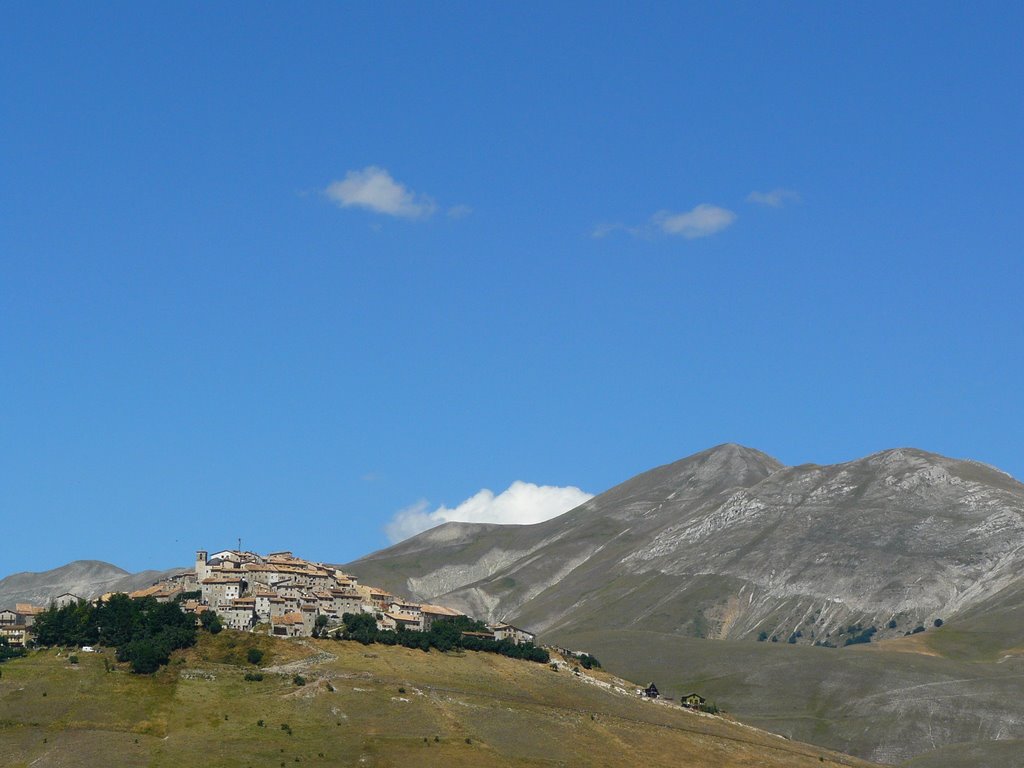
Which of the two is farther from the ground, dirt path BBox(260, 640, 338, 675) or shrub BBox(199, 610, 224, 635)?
shrub BBox(199, 610, 224, 635)

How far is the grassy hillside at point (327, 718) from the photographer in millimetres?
153250

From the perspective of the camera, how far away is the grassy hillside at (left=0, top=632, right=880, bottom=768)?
503 ft

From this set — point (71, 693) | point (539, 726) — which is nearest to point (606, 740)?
point (539, 726)

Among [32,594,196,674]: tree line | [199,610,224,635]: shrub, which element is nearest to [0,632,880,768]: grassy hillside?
[199,610,224,635]: shrub

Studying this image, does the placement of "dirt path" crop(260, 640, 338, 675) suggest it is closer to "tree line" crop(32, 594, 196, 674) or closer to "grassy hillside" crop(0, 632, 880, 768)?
"grassy hillside" crop(0, 632, 880, 768)

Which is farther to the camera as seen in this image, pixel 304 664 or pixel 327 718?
pixel 304 664

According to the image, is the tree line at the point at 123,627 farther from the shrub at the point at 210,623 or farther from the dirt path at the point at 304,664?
the dirt path at the point at 304,664

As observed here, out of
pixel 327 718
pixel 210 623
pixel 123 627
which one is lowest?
pixel 327 718

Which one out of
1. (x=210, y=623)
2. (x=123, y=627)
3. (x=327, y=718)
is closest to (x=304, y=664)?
(x=210, y=623)

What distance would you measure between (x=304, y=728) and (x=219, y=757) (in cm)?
1336

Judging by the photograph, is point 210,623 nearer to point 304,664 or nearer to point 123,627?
point 123,627

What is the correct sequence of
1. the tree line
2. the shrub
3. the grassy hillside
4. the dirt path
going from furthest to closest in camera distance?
1. the shrub
2. the tree line
3. the dirt path
4. the grassy hillside

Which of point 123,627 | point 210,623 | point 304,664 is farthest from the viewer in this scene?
point 210,623

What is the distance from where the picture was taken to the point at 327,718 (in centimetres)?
16538
